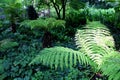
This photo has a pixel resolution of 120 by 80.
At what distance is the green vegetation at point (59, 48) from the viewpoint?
2.63m

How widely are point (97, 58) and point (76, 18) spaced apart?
4.64 m

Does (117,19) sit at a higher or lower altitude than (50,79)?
higher

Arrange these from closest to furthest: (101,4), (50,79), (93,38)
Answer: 1. (93,38)
2. (50,79)
3. (101,4)

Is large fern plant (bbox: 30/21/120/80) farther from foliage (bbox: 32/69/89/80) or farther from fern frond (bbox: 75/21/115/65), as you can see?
foliage (bbox: 32/69/89/80)

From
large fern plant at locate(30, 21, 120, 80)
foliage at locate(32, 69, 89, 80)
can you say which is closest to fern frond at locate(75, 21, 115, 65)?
large fern plant at locate(30, 21, 120, 80)

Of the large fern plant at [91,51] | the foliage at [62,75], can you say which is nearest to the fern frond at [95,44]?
the large fern plant at [91,51]

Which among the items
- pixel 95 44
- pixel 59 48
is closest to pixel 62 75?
pixel 95 44

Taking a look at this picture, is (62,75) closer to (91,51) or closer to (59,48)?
(91,51)

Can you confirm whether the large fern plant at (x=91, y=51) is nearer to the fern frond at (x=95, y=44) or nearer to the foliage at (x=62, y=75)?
the fern frond at (x=95, y=44)

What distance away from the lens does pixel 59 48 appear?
272 centimetres

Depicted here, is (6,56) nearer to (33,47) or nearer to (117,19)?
(33,47)

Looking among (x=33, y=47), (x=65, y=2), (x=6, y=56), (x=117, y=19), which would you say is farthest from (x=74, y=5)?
(x=6, y=56)

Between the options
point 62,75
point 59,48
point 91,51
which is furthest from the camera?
point 62,75

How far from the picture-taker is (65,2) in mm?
7547
